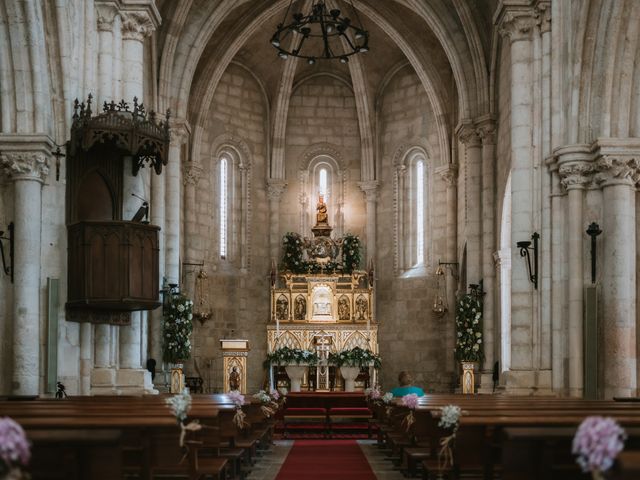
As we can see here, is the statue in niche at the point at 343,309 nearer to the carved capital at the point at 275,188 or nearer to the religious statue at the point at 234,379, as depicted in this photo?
the carved capital at the point at 275,188

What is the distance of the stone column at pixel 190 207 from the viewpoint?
1302 inches

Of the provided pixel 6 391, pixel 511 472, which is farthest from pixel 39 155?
pixel 511 472

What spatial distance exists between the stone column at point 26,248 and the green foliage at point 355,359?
13.5m

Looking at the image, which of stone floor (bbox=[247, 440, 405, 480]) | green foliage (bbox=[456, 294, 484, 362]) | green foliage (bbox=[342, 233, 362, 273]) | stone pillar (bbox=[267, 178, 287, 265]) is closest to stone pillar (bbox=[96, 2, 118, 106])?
stone floor (bbox=[247, 440, 405, 480])

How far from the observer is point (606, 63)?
763 inches

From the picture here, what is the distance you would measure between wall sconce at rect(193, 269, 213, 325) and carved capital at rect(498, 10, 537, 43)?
46.1 feet

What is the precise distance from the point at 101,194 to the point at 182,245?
1338 cm

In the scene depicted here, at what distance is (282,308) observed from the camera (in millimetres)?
33438

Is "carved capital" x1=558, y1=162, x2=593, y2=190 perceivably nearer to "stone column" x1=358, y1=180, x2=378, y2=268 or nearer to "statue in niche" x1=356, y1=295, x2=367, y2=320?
"statue in niche" x1=356, y1=295, x2=367, y2=320

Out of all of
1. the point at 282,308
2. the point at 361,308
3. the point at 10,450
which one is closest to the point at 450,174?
the point at 361,308

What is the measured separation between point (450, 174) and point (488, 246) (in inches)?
198

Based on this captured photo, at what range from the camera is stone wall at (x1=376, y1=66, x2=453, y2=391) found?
3366 cm

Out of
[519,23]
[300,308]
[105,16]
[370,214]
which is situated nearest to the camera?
[105,16]

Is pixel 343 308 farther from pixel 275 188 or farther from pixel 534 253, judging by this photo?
pixel 534 253
